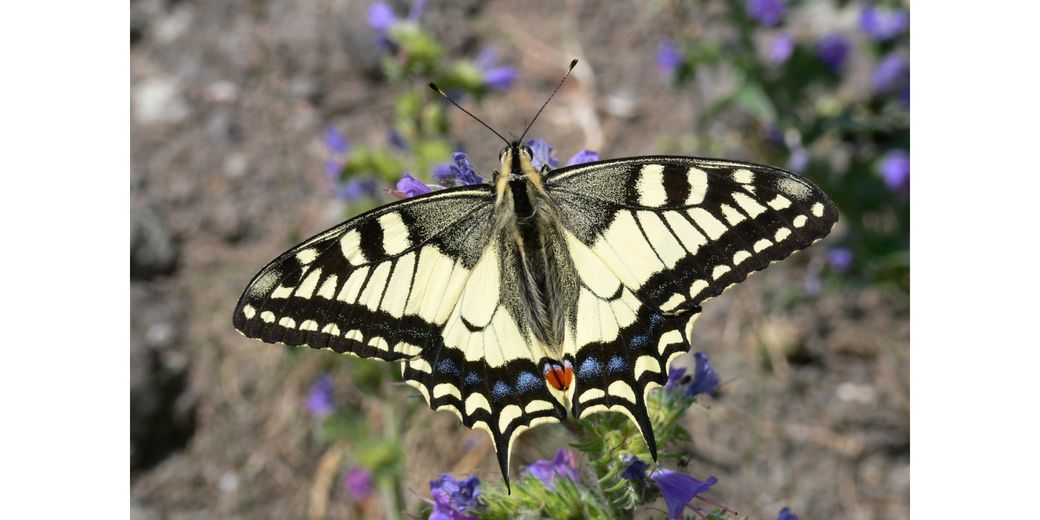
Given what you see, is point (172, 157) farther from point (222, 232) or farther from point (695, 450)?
point (695, 450)

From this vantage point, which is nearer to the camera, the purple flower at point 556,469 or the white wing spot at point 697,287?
the white wing spot at point 697,287

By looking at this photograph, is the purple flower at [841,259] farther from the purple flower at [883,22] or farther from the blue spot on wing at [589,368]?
the blue spot on wing at [589,368]

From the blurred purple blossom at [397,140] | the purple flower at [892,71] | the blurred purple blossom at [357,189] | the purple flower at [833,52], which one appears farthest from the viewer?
the purple flower at [892,71]

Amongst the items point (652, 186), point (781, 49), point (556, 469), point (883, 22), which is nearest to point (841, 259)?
point (781, 49)

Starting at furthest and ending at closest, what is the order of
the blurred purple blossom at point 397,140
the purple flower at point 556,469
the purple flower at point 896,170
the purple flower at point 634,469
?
the purple flower at point 896,170 → the blurred purple blossom at point 397,140 → the purple flower at point 556,469 → the purple flower at point 634,469

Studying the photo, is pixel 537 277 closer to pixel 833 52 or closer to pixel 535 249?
pixel 535 249

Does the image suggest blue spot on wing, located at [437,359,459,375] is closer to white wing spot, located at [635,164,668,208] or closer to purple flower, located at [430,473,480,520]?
purple flower, located at [430,473,480,520]

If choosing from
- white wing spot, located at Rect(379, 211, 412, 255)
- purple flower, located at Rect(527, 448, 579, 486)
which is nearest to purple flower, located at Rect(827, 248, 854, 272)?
purple flower, located at Rect(527, 448, 579, 486)

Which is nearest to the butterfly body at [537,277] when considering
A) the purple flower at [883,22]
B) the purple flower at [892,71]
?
the purple flower at [883,22]
